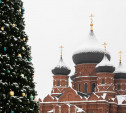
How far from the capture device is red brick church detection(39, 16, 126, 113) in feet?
144

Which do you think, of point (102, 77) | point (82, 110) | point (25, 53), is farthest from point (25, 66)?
point (102, 77)

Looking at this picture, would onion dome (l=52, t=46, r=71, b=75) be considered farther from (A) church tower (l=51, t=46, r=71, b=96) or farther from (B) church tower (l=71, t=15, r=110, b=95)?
(B) church tower (l=71, t=15, r=110, b=95)

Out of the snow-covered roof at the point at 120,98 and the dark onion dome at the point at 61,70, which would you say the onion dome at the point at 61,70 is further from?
the snow-covered roof at the point at 120,98

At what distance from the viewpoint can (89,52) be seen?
5162 centimetres

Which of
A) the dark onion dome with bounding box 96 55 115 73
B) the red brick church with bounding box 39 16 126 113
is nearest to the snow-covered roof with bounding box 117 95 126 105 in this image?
the red brick church with bounding box 39 16 126 113

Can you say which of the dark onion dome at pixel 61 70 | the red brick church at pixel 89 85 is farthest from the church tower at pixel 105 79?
the dark onion dome at pixel 61 70

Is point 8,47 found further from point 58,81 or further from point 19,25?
point 58,81

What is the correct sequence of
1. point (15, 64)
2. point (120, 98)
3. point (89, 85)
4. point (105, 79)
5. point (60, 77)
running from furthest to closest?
point (60, 77), point (89, 85), point (120, 98), point (105, 79), point (15, 64)

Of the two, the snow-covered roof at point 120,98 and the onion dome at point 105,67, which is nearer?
the onion dome at point 105,67

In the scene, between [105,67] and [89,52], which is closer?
[105,67]

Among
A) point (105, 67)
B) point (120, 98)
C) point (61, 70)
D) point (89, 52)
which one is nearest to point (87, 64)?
point (89, 52)

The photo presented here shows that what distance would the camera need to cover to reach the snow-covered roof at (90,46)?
5191 centimetres

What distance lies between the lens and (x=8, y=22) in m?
9.82

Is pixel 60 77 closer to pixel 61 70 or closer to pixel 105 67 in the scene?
pixel 61 70
